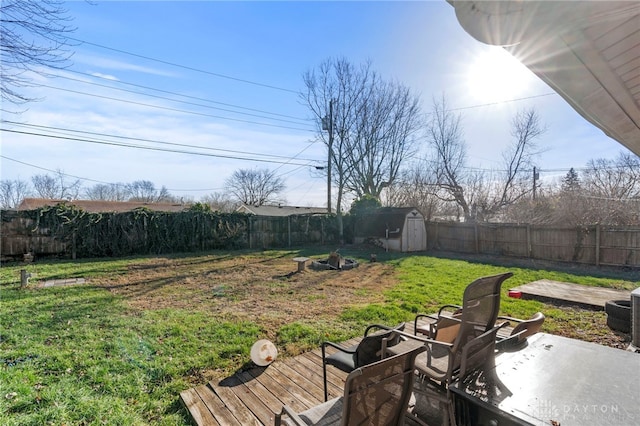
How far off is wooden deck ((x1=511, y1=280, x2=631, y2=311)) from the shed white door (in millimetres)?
7315

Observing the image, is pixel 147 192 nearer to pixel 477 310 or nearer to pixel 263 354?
pixel 263 354

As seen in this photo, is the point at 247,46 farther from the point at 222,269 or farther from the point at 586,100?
the point at 586,100

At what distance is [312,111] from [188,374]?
62.0 ft

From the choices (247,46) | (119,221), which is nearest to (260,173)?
(119,221)

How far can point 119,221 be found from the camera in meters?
11.7

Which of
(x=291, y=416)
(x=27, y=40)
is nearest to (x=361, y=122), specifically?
(x=27, y=40)

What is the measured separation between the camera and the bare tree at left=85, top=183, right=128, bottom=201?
31272mm

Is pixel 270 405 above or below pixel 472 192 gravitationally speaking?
below

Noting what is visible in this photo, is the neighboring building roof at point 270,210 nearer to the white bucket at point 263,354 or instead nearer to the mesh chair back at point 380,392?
the white bucket at point 263,354

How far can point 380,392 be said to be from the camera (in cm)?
134

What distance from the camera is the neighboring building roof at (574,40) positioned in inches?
33.4

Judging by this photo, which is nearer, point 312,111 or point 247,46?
point 247,46

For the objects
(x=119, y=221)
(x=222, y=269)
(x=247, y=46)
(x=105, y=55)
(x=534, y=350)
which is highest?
(x=105, y=55)

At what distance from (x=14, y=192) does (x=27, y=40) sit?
30414 mm
